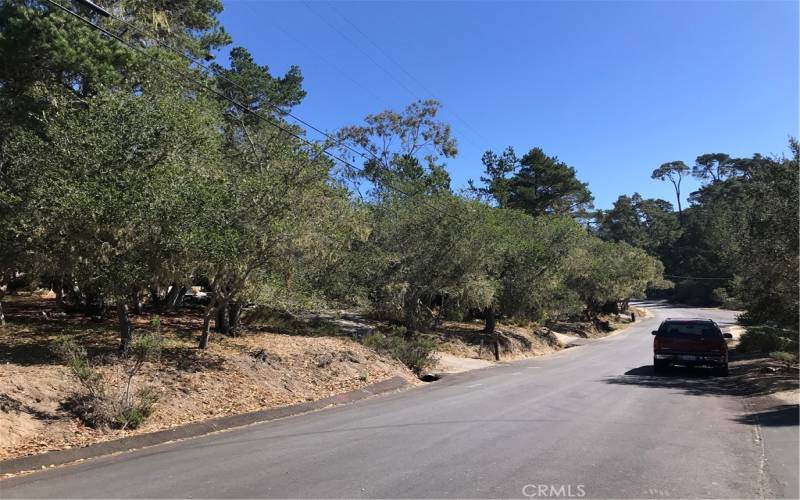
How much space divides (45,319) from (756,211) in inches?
754

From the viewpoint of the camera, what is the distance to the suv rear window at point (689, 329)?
1649 centimetres

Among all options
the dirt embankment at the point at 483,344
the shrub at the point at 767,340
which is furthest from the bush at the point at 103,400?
the shrub at the point at 767,340

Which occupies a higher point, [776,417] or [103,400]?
[103,400]

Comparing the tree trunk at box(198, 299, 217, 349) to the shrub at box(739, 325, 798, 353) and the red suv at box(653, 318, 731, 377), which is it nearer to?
the red suv at box(653, 318, 731, 377)

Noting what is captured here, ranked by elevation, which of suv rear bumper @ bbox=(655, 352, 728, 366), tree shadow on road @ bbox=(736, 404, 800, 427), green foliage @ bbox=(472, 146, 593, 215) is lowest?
tree shadow on road @ bbox=(736, 404, 800, 427)

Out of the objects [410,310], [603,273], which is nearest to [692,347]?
[410,310]

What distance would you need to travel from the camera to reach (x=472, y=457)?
678 centimetres

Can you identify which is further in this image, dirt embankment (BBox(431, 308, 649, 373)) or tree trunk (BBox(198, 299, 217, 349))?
dirt embankment (BBox(431, 308, 649, 373))

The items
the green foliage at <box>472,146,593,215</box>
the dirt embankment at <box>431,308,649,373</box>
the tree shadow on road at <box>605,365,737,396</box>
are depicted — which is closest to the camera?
the tree shadow on road at <box>605,365,737,396</box>

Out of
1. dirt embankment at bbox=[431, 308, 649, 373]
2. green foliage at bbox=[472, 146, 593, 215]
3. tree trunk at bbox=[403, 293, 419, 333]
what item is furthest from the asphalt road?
green foliage at bbox=[472, 146, 593, 215]

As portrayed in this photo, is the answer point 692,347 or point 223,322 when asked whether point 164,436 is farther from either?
point 692,347

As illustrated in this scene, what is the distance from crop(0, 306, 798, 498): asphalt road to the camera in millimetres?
5668

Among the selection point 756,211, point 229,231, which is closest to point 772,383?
point 756,211

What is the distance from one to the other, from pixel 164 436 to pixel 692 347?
1425cm
